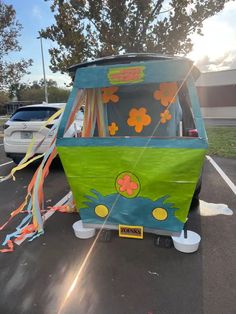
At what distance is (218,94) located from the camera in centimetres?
3266

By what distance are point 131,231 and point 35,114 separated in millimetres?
4747

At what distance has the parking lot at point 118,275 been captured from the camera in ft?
8.13

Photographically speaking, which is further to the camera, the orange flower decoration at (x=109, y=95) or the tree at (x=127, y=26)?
the tree at (x=127, y=26)

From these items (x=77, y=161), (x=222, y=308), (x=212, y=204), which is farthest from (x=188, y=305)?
(x=212, y=204)

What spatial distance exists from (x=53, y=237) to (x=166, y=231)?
4.76 feet

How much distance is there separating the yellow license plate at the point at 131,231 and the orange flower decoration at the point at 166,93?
157 cm

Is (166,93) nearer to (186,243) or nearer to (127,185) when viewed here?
(127,185)

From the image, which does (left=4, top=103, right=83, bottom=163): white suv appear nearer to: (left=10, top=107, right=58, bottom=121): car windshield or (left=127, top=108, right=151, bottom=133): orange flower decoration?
(left=10, top=107, right=58, bottom=121): car windshield

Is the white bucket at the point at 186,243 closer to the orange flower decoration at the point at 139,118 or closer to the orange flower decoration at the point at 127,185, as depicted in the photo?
the orange flower decoration at the point at 127,185

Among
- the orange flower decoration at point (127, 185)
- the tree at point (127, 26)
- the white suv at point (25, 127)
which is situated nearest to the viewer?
the orange flower decoration at point (127, 185)

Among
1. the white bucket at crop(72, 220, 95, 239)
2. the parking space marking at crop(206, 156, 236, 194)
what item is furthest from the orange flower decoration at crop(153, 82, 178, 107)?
the parking space marking at crop(206, 156, 236, 194)

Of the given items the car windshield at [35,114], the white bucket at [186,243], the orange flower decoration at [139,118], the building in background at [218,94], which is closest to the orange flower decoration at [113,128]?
the orange flower decoration at [139,118]

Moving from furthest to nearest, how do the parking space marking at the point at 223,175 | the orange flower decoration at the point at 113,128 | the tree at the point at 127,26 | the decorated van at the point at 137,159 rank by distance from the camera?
the tree at the point at 127,26
the parking space marking at the point at 223,175
the orange flower decoration at the point at 113,128
the decorated van at the point at 137,159

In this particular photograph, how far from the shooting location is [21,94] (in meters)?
72.2
